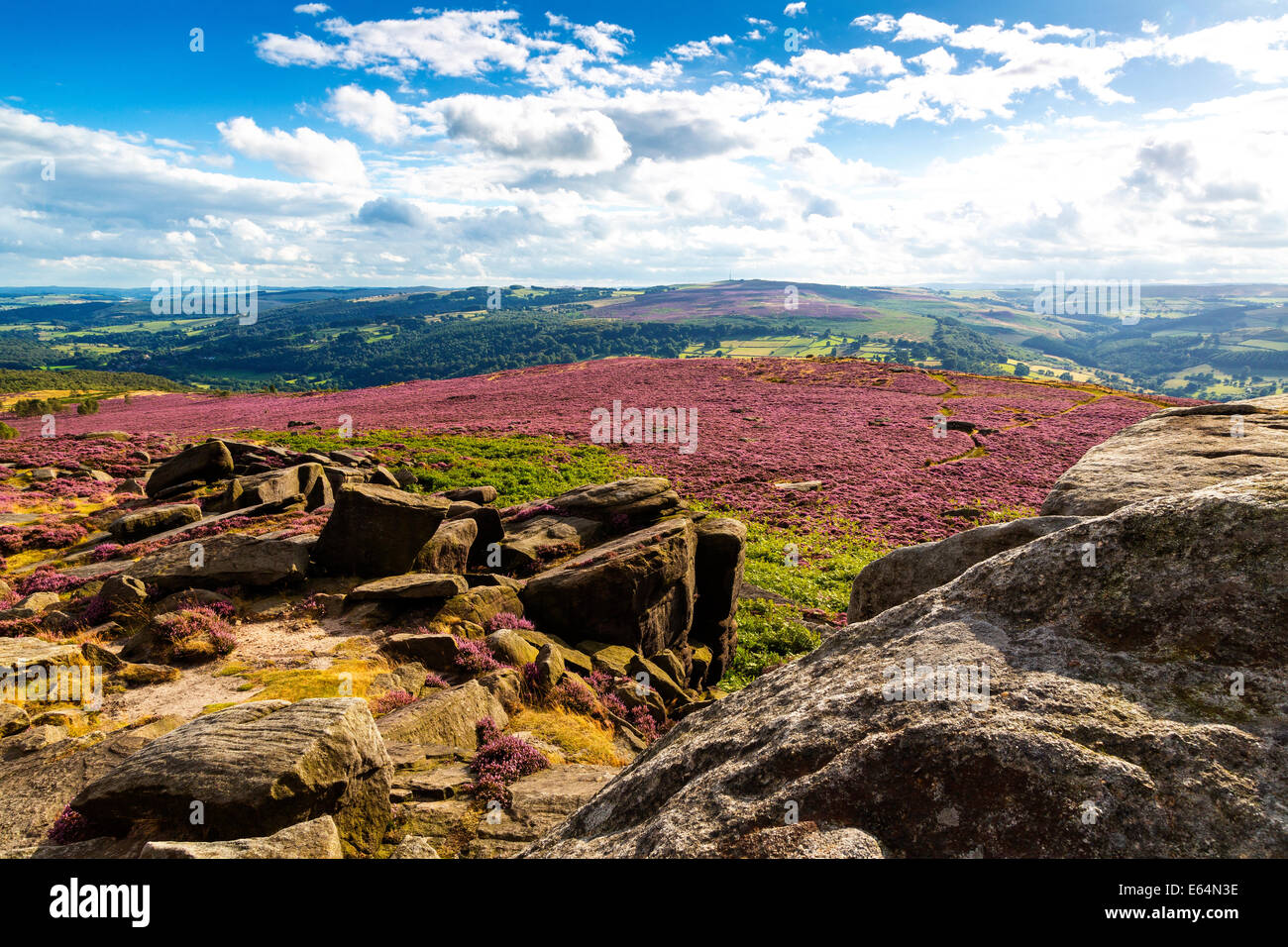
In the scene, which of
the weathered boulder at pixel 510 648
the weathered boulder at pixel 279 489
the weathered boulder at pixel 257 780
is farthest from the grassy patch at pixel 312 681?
the weathered boulder at pixel 279 489

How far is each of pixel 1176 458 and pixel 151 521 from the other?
30.9 m

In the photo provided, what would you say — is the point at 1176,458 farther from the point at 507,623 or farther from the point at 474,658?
the point at 507,623

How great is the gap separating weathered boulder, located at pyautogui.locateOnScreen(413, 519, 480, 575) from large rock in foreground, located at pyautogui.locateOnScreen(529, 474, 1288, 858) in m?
12.9

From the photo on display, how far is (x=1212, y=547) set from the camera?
555cm

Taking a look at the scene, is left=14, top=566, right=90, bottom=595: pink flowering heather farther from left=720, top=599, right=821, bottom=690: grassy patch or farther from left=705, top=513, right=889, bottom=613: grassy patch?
left=705, top=513, right=889, bottom=613: grassy patch

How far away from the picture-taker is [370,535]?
17.9 m

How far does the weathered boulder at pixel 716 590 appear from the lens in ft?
66.4

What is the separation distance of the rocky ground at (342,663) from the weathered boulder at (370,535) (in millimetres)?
65

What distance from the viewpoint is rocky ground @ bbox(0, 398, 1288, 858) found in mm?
4281

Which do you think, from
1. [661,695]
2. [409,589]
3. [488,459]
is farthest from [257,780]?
[488,459]

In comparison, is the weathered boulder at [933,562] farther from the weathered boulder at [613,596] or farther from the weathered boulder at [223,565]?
the weathered boulder at [223,565]
